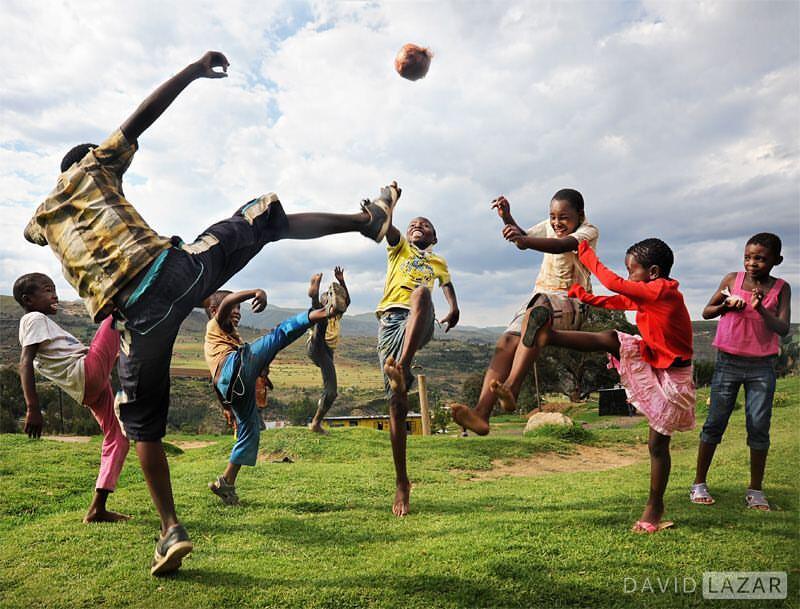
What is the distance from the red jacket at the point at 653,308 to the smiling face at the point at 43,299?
15.7ft

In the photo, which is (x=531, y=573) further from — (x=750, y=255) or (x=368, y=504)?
(x=750, y=255)

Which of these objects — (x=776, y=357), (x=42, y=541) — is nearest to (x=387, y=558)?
(x=42, y=541)

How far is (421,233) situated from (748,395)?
3861mm

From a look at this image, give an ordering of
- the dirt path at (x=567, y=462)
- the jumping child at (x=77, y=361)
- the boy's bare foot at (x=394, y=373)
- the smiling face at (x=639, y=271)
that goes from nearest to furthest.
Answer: the smiling face at (x=639, y=271)
the jumping child at (x=77, y=361)
the boy's bare foot at (x=394, y=373)
the dirt path at (x=567, y=462)

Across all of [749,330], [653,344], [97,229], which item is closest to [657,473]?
[653,344]

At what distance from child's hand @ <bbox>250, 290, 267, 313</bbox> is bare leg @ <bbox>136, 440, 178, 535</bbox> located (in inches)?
64.4

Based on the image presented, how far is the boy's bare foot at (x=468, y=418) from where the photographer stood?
4.14m

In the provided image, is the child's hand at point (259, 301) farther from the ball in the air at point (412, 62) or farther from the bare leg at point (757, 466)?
the bare leg at point (757, 466)

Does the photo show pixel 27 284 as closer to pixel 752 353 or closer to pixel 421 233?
pixel 421 233

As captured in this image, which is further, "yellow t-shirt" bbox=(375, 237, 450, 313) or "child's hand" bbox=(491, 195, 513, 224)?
"yellow t-shirt" bbox=(375, 237, 450, 313)

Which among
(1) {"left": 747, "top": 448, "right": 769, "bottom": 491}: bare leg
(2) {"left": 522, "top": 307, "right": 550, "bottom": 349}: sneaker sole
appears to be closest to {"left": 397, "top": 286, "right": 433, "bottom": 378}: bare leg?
(2) {"left": 522, "top": 307, "right": 550, "bottom": 349}: sneaker sole

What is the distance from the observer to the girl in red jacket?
4484 millimetres

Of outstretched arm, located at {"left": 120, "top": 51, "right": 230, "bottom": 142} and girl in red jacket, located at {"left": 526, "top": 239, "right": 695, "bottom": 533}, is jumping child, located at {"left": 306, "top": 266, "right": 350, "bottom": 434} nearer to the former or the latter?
girl in red jacket, located at {"left": 526, "top": 239, "right": 695, "bottom": 533}

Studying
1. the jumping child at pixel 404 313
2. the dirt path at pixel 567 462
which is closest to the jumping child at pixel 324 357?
the dirt path at pixel 567 462
